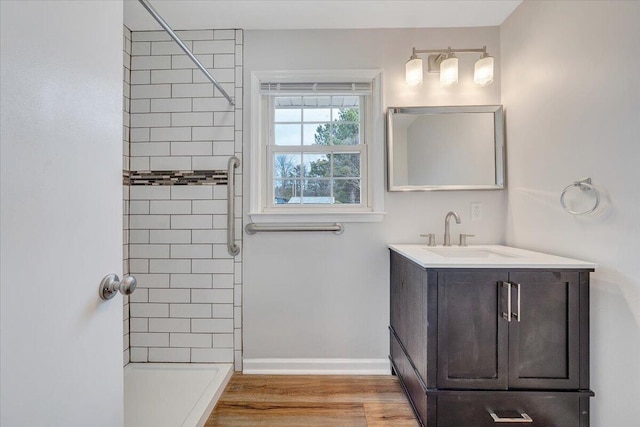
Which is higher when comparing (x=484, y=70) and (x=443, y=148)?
(x=484, y=70)

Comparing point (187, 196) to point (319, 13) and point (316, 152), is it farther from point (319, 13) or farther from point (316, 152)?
point (319, 13)

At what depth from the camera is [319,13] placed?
192cm

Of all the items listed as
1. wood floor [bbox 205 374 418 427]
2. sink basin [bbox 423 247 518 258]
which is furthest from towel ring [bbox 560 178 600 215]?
wood floor [bbox 205 374 418 427]

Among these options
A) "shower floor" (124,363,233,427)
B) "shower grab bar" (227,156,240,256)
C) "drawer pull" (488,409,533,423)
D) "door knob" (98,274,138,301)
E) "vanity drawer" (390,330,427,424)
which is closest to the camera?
"door knob" (98,274,138,301)

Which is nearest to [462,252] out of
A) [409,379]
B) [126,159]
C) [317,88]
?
[409,379]

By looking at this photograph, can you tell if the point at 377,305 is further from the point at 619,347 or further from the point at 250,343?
the point at 619,347

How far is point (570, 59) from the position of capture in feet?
4.86

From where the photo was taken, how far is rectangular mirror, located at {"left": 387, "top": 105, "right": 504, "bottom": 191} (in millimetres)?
2033

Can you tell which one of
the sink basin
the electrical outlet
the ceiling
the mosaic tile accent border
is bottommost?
the sink basin

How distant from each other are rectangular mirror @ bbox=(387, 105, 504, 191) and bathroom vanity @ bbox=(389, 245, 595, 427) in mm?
783

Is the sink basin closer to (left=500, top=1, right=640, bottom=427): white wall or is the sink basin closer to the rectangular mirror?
(left=500, top=1, right=640, bottom=427): white wall

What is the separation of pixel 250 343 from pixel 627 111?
232cm

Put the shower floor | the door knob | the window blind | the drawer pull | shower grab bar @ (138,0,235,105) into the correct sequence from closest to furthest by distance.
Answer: the door knob
shower grab bar @ (138,0,235,105)
the drawer pull
the shower floor
the window blind

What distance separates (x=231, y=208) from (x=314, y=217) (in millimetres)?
562
